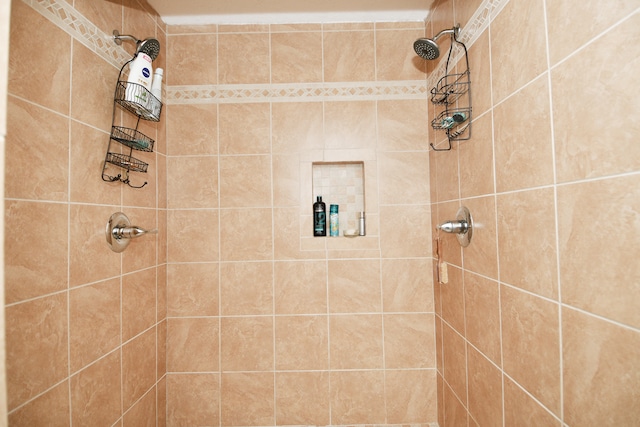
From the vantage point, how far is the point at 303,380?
4.84 feet

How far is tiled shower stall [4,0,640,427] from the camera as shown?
60 centimetres

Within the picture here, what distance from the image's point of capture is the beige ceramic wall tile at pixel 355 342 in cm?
148

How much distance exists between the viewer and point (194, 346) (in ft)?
4.89

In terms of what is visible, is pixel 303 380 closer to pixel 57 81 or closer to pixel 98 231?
pixel 98 231

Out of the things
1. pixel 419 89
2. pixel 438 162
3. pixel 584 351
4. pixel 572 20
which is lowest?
pixel 584 351

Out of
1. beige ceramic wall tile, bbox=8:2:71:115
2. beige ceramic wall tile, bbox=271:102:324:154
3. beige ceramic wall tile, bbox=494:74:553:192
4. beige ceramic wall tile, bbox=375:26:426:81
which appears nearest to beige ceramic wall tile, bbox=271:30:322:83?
beige ceramic wall tile, bbox=271:102:324:154

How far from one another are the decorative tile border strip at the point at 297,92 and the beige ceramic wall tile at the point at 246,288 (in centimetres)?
87

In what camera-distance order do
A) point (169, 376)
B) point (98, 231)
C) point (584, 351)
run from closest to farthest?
1. point (584, 351)
2. point (98, 231)
3. point (169, 376)

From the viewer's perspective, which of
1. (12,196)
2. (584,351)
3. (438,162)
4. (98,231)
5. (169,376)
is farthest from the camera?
(169,376)

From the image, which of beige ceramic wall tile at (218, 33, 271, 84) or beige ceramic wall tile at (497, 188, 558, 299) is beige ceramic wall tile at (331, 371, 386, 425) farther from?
beige ceramic wall tile at (218, 33, 271, 84)

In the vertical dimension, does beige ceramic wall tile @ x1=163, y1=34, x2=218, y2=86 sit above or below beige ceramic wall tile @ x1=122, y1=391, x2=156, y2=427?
above

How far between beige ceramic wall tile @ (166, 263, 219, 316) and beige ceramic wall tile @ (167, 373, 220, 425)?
0.33 m

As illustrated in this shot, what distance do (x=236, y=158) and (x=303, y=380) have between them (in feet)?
3.92

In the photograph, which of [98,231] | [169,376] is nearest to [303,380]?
[169,376]
